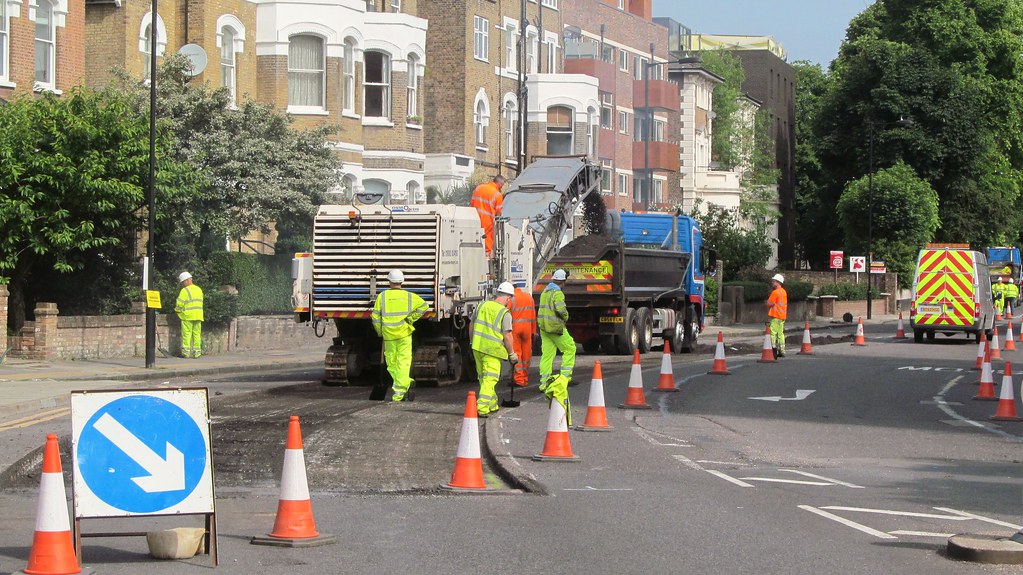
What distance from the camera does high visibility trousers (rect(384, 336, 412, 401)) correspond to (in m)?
18.4

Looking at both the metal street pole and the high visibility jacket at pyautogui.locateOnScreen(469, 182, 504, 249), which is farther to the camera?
the metal street pole

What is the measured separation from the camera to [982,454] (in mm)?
15211

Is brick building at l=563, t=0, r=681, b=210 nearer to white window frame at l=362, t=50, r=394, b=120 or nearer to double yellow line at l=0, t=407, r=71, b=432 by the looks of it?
white window frame at l=362, t=50, r=394, b=120

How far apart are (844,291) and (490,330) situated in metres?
52.3

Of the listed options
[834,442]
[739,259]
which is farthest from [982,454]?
[739,259]

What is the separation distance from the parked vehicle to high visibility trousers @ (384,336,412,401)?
2446 cm

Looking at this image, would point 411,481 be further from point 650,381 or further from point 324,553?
point 650,381

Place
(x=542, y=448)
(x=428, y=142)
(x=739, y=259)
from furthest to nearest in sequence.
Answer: (x=739, y=259), (x=428, y=142), (x=542, y=448)

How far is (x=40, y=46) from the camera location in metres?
31.9

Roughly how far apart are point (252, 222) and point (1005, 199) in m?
54.1

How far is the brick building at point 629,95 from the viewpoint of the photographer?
5947 centimetres

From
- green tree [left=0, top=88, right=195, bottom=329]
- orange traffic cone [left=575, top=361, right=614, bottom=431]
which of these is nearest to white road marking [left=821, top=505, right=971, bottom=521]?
orange traffic cone [left=575, top=361, right=614, bottom=431]

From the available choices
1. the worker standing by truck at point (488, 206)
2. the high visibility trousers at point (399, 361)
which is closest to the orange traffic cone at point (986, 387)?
the worker standing by truck at point (488, 206)

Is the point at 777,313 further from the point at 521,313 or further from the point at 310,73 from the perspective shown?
the point at 310,73
